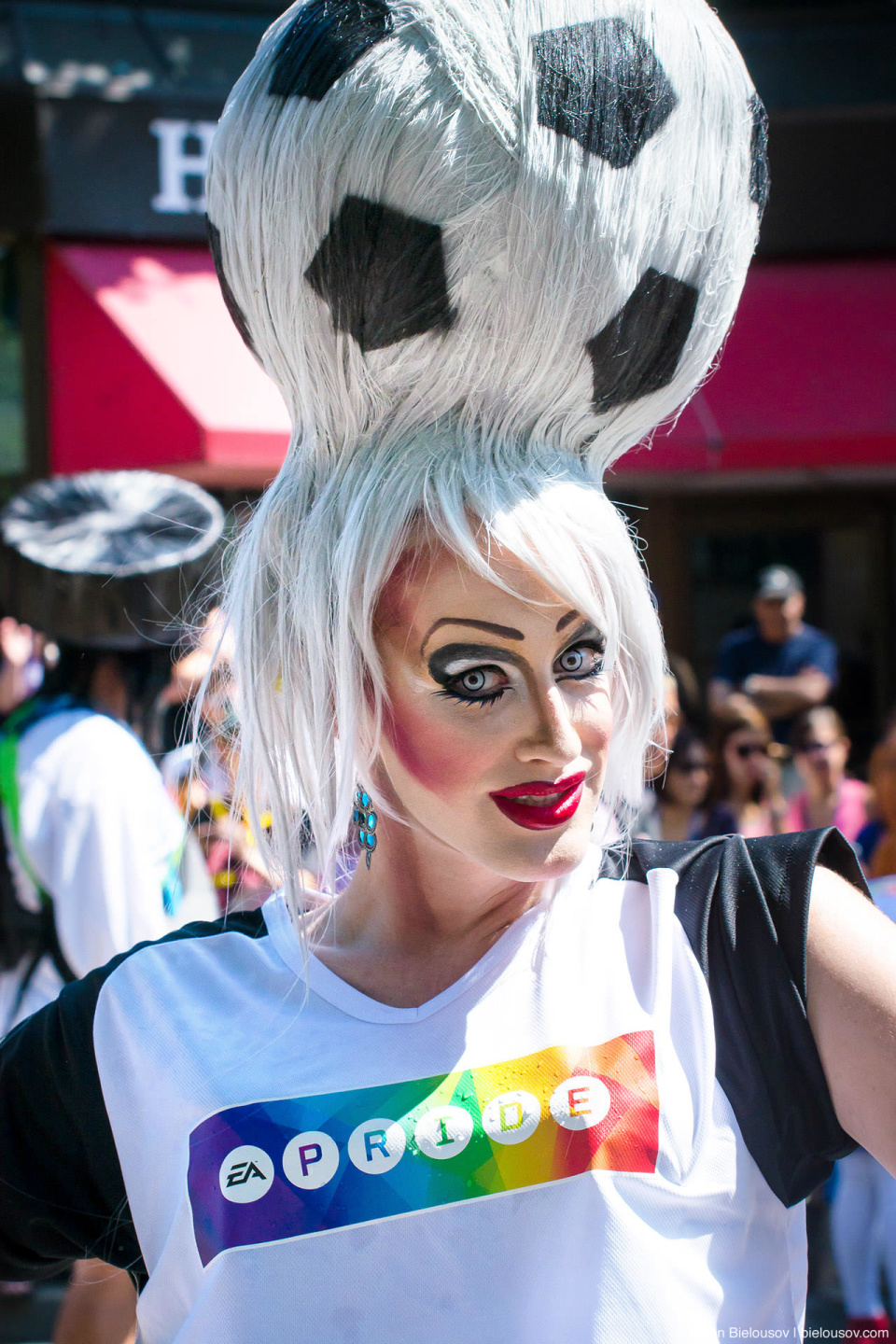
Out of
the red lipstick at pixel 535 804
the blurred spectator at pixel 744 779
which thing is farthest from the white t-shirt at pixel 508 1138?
the blurred spectator at pixel 744 779

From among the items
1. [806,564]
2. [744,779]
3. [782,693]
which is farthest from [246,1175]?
[806,564]

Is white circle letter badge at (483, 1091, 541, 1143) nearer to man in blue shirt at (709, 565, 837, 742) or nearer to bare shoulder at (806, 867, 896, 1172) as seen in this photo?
bare shoulder at (806, 867, 896, 1172)

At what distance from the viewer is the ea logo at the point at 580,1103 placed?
120 centimetres

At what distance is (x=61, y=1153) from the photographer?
4.41 ft

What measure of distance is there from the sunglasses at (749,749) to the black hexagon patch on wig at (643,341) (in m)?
2.76

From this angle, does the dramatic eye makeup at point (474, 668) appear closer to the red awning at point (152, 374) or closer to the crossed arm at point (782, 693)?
the crossed arm at point (782, 693)

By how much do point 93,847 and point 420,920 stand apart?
118 centimetres

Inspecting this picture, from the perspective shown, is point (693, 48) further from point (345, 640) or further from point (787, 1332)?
point (787, 1332)

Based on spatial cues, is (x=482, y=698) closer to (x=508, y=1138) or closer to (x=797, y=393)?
(x=508, y=1138)

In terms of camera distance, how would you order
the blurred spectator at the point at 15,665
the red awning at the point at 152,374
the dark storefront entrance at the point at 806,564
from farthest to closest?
the dark storefront entrance at the point at 806,564 < the red awning at the point at 152,374 < the blurred spectator at the point at 15,665

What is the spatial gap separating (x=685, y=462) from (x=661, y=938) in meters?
4.57

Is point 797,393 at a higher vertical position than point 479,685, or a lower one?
lower

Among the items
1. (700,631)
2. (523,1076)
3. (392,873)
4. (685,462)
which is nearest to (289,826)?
(392,873)

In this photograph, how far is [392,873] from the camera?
1.42m
